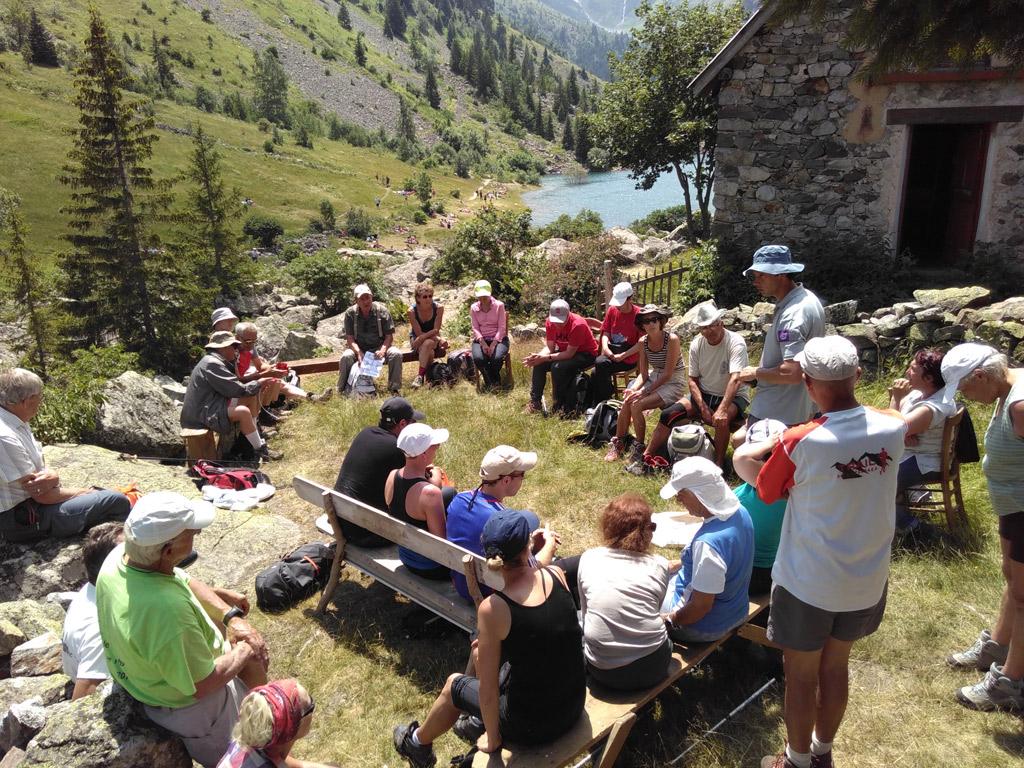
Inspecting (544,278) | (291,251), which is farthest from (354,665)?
(291,251)

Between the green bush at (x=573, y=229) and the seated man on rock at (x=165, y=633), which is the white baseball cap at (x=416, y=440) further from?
the green bush at (x=573, y=229)

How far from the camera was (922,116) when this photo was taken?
963cm

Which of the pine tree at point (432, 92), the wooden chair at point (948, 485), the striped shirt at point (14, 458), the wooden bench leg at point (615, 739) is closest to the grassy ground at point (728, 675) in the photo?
the wooden chair at point (948, 485)

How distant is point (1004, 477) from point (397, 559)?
326 centimetres

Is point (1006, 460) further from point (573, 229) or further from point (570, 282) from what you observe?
point (573, 229)

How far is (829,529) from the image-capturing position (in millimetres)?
2609

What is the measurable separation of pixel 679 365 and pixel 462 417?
2.45m

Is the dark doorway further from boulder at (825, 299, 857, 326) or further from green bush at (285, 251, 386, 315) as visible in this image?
green bush at (285, 251, 386, 315)

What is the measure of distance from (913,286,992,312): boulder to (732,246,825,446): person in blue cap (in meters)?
3.89

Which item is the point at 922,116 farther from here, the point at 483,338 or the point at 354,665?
the point at 354,665

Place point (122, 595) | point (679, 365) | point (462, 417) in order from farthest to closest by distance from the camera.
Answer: point (462, 417)
point (679, 365)
point (122, 595)

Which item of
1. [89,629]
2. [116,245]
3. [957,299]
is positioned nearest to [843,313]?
[957,299]

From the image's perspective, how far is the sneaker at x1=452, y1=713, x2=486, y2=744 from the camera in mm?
3096

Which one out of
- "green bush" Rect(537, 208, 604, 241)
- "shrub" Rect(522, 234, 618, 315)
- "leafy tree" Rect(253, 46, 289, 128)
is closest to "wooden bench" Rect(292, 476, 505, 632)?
"shrub" Rect(522, 234, 618, 315)
